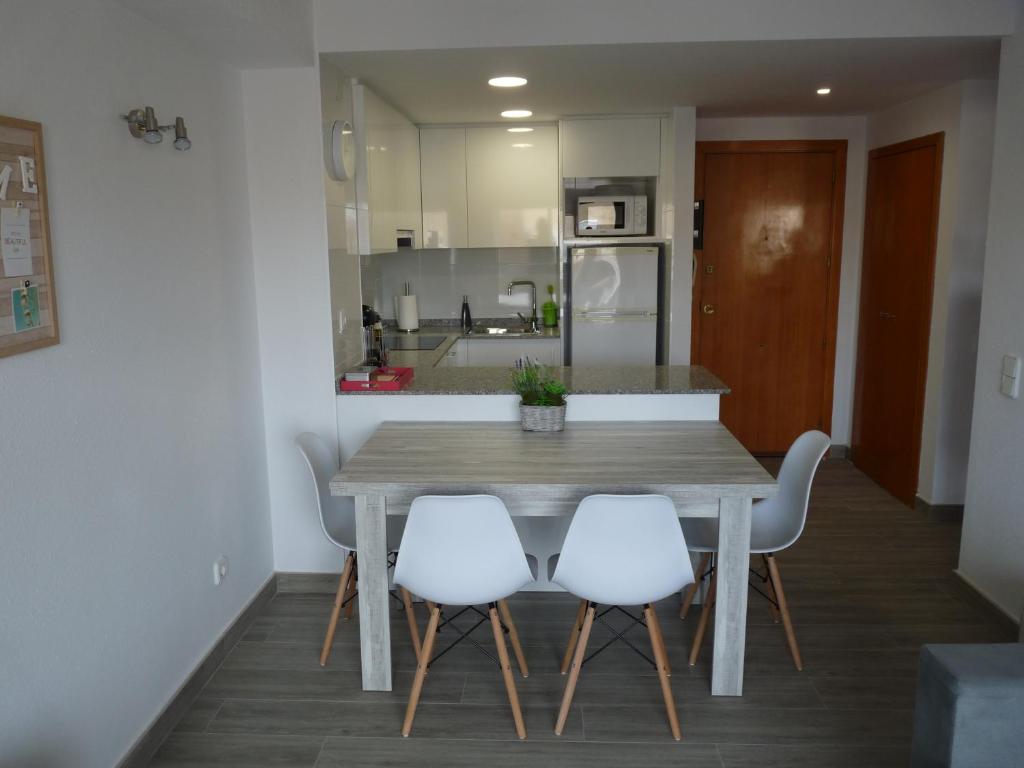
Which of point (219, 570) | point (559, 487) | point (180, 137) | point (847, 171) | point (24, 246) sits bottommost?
point (219, 570)

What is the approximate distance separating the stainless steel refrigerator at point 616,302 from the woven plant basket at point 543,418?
1.90 m

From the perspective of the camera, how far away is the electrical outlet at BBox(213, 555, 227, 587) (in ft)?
10.2

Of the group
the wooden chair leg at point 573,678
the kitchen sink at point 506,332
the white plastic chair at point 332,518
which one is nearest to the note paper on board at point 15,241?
the white plastic chair at point 332,518

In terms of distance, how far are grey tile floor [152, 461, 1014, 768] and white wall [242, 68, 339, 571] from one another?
1.35ft

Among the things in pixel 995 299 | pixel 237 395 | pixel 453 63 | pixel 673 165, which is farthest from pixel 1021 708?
pixel 673 165

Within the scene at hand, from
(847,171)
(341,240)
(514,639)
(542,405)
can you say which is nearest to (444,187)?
(341,240)

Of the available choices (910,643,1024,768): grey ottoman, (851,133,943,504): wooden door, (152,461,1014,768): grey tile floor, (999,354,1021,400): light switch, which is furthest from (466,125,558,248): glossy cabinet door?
(910,643,1024,768): grey ottoman

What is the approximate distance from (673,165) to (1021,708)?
3.56 metres

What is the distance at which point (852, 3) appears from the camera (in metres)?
3.08

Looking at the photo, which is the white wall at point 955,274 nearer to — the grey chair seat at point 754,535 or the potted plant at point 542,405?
the grey chair seat at point 754,535

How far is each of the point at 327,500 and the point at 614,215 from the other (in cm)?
278

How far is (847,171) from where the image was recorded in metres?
5.41

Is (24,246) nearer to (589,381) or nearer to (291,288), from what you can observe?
(291,288)

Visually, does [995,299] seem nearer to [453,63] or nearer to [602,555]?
[602,555]
